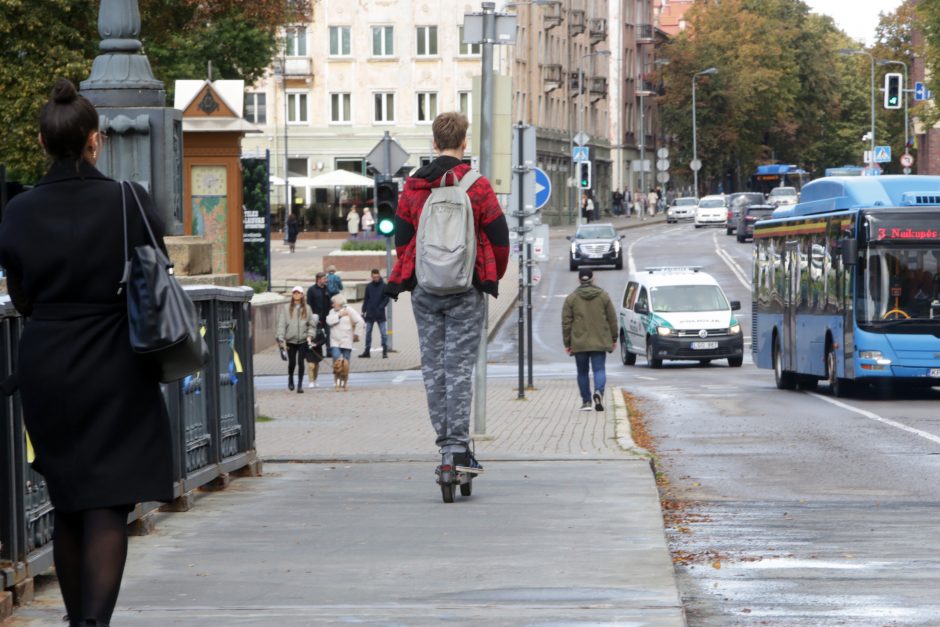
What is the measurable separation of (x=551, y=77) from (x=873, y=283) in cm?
8206

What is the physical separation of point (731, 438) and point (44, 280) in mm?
12717

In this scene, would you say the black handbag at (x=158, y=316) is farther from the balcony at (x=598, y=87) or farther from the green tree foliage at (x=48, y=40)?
the balcony at (x=598, y=87)

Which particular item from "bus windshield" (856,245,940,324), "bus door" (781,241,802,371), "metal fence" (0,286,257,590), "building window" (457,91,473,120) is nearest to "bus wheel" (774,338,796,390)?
"bus door" (781,241,802,371)

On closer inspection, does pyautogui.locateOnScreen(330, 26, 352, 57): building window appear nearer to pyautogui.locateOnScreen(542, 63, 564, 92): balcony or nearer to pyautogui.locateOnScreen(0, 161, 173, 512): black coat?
pyautogui.locateOnScreen(542, 63, 564, 92): balcony

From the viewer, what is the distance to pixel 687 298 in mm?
37688

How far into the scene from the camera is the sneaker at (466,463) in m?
10.3

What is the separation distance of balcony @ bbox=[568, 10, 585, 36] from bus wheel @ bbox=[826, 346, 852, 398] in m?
87.1

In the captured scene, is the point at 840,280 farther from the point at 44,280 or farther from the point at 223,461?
the point at 44,280

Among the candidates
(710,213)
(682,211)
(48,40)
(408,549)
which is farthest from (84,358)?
(682,211)

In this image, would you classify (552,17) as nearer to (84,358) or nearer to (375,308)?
→ (375,308)

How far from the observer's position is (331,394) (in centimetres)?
2966

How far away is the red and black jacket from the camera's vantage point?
33.3 ft

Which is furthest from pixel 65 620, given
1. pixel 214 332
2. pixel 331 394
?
pixel 331 394

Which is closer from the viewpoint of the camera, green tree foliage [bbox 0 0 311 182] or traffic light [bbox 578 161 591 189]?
green tree foliage [bbox 0 0 311 182]
